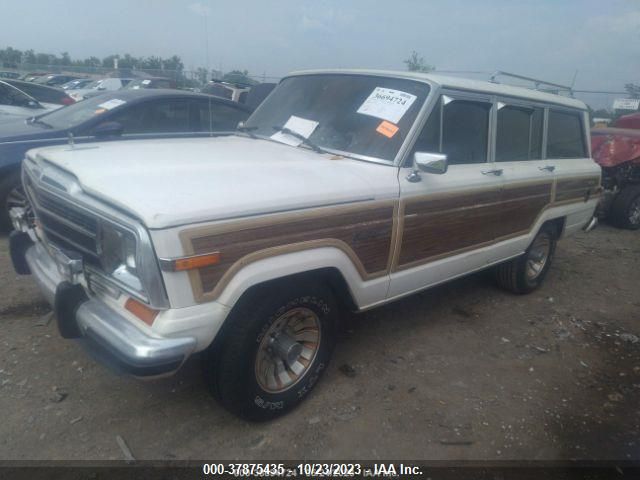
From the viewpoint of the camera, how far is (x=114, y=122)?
5.15 metres

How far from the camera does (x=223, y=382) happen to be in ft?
8.29

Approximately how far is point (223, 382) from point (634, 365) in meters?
3.27

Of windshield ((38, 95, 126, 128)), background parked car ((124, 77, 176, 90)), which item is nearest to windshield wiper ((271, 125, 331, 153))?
windshield ((38, 95, 126, 128))

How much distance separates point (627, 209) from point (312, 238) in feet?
24.9

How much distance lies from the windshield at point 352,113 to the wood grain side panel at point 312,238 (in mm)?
539

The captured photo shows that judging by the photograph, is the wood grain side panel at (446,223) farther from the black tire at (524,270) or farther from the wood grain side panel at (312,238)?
the black tire at (524,270)

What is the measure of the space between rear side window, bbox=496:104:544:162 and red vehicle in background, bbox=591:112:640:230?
187 inches

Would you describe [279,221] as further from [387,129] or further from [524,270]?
[524,270]

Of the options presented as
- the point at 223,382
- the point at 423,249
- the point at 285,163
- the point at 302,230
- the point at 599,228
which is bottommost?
the point at 599,228

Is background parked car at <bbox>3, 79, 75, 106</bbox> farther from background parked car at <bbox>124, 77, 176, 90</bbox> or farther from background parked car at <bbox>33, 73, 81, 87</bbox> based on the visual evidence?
background parked car at <bbox>33, 73, 81, 87</bbox>

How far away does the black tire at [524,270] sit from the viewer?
4.72 metres

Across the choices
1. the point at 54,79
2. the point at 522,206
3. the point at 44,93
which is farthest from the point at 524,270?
the point at 54,79

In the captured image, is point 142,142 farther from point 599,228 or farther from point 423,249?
point 599,228

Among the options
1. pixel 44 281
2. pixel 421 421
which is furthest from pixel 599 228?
pixel 44 281
